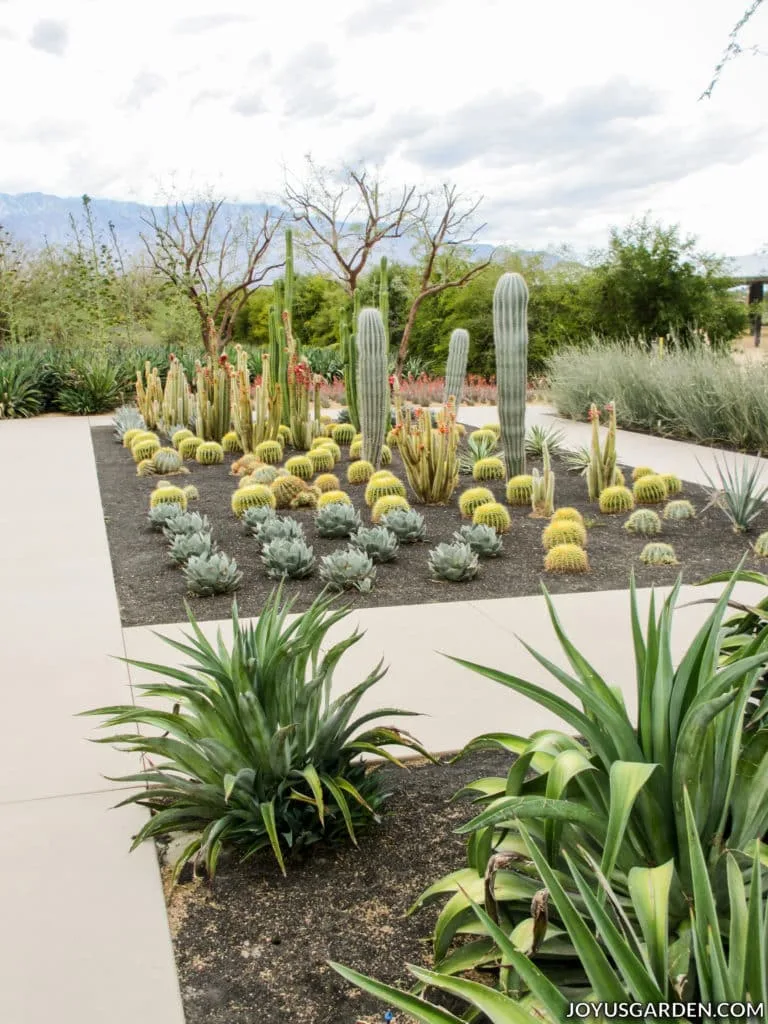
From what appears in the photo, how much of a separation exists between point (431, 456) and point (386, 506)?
3.27 feet

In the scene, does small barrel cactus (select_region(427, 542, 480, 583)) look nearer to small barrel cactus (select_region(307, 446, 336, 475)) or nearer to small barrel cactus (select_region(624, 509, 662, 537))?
small barrel cactus (select_region(624, 509, 662, 537))

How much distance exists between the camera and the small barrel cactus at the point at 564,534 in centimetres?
705

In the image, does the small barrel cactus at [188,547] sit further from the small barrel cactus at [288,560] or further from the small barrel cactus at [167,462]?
the small barrel cactus at [167,462]

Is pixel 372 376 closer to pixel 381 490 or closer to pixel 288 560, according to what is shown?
pixel 381 490

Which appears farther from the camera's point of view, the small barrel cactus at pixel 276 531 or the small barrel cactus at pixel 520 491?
the small barrel cactus at pixel 520 491

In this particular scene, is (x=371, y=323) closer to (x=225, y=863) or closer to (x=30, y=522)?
(x=30, y=522)

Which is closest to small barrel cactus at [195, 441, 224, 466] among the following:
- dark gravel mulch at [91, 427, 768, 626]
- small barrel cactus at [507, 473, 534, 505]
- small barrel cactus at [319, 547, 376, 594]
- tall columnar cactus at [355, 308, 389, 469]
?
dark gravel mulch at [91, 427, 768, 626]

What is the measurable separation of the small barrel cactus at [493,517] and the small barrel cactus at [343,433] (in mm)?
5167

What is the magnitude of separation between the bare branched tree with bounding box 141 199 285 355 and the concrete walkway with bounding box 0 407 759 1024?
2221 centimetres

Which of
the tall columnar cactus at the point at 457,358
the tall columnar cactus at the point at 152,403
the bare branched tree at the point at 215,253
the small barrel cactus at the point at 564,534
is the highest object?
the bare branched tree at the point at 215,253

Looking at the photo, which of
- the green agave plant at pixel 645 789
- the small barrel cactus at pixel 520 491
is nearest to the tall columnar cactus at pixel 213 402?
the small barrel cactus at pixel 520 491

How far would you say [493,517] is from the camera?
7.77 meters

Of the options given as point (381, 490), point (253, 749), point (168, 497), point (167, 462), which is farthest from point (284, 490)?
point (253, 749)

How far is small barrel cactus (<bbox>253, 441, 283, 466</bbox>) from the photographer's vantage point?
A: 1109cm
